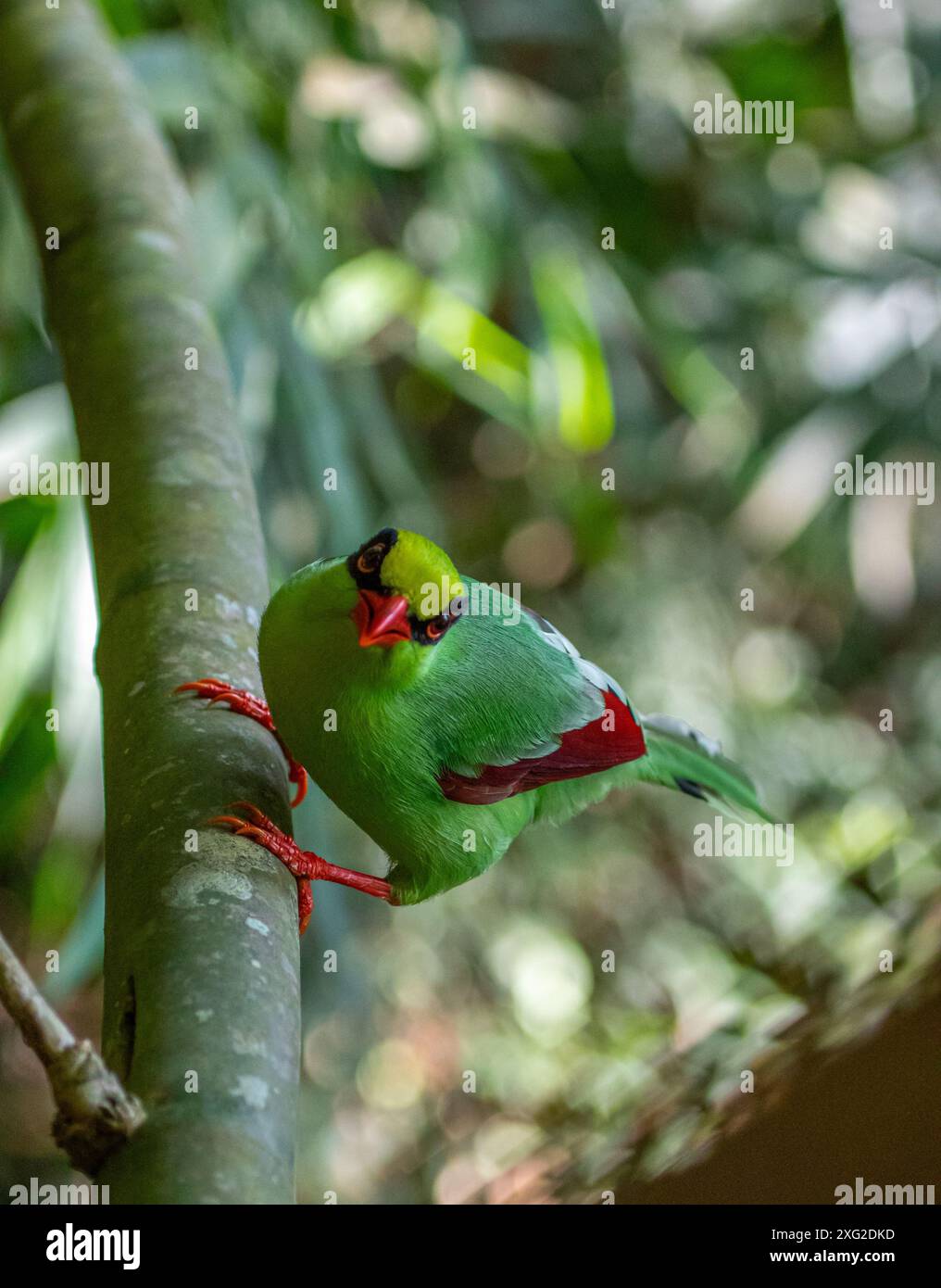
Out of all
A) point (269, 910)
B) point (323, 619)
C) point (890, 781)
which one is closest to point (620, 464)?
point (890, 781)

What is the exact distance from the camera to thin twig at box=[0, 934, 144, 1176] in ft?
2.16

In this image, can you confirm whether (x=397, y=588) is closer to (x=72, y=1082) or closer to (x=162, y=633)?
(x=162, y=633)

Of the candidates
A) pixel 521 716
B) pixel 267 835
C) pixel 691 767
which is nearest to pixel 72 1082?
pixel 267 835

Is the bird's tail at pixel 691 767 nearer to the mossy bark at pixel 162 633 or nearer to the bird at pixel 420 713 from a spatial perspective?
the bird at pixel 420 713

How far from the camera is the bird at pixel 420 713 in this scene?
114 cm

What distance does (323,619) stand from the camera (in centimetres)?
117

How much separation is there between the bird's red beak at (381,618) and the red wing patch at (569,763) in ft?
0.75

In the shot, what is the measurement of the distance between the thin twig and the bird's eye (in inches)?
20.2

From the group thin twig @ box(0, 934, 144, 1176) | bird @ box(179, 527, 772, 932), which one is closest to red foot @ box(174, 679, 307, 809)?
bird @ box(179, 527, 772, 932)

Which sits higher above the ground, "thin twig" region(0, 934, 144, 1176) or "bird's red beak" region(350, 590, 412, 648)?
"bird's red beak" region(350, 590, 412, 648)

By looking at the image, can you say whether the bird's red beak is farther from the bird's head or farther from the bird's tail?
the bird's tail

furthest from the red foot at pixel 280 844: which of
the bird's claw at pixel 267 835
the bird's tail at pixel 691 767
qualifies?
the bird's tail at pixel 691 767

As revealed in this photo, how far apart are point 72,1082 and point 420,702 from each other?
0.65m

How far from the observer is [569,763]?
1.42m
